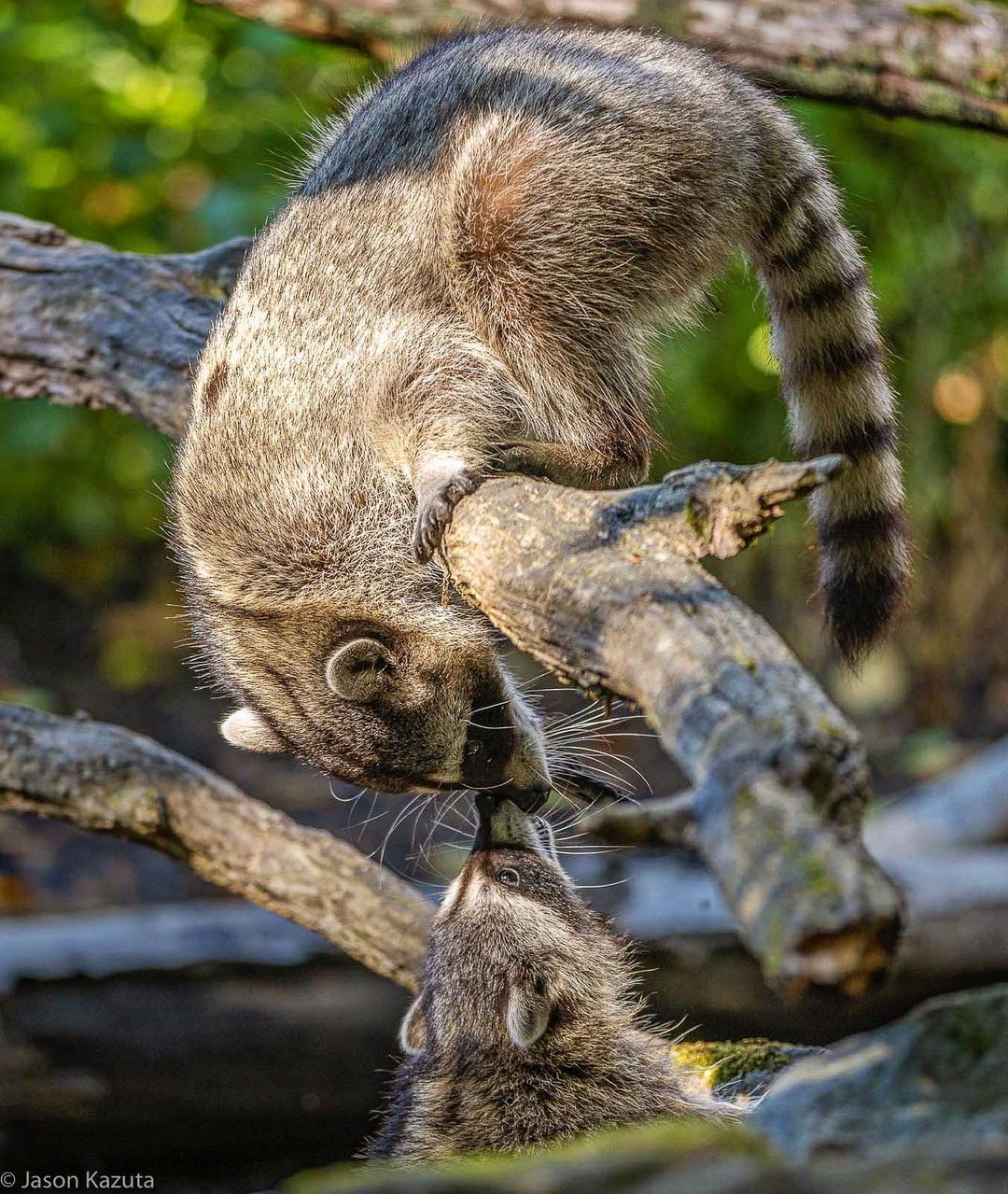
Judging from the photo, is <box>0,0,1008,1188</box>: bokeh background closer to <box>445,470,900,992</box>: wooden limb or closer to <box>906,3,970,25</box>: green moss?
<box>906,3,970,25</box>: green moss

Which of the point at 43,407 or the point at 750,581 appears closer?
the point at 43,407

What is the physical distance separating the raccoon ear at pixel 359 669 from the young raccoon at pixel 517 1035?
508 millimetres

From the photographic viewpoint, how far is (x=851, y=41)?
14.2ft

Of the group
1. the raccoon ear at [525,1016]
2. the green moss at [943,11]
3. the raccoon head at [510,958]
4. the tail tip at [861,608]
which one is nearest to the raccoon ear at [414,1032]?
the raccoon head at [510,958]

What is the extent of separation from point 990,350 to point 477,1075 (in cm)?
698

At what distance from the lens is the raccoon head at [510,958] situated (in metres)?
3.39

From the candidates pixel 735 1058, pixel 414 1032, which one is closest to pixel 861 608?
pixel 735 1058

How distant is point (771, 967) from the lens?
1549 mm

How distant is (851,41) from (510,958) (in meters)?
Answer: 2.90

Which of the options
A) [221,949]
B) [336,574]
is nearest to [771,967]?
[336,574]

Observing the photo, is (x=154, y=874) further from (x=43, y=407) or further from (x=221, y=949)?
(x=43, y=407)

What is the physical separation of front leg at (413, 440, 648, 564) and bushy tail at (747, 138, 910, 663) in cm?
56

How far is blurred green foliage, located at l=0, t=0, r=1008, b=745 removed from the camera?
7.47m

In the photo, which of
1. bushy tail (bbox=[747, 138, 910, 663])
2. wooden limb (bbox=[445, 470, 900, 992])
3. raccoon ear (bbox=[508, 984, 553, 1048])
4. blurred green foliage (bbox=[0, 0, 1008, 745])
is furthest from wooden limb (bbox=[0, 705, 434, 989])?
blurred green foliage (bbox=[0, 0, 1008, 745])
